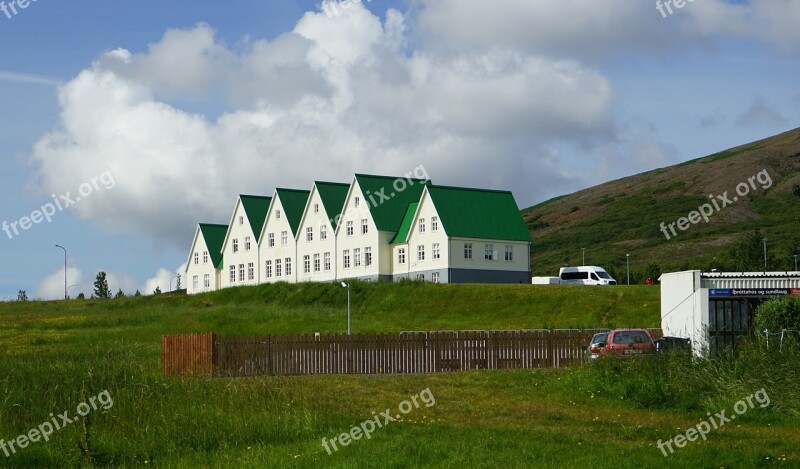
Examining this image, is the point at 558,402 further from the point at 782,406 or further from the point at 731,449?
the point at 731,449

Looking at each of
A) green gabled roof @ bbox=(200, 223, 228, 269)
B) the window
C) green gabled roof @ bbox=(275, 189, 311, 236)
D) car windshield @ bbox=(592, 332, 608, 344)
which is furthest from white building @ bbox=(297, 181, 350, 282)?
car windshield @ bbox=(592, 332, 608, 344)

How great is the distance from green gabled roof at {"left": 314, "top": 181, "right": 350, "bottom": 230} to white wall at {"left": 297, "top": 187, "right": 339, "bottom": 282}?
225 millimetres

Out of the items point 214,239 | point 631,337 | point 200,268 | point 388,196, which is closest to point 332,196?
point 388,196

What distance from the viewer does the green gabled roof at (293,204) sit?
88144 millimetres

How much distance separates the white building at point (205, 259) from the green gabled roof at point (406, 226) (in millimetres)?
22258

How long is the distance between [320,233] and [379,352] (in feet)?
161

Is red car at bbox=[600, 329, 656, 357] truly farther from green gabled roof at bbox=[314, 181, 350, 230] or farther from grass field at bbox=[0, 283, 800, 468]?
green gabled roof at bbox=[314, 181, 350, 230]

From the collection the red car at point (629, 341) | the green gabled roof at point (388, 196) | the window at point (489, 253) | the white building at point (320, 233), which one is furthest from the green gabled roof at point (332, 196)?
the red car at point (629, 341)

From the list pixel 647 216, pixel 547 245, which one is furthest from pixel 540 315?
pixel 647 216

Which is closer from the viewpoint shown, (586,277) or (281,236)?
(586,277)

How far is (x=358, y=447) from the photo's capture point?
19.3m

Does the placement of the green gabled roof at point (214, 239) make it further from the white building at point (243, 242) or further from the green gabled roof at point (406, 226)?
the green gabled roof at point (406, 226)

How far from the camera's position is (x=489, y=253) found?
78250mm

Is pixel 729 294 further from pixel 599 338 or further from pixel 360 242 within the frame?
pixel 360 242
